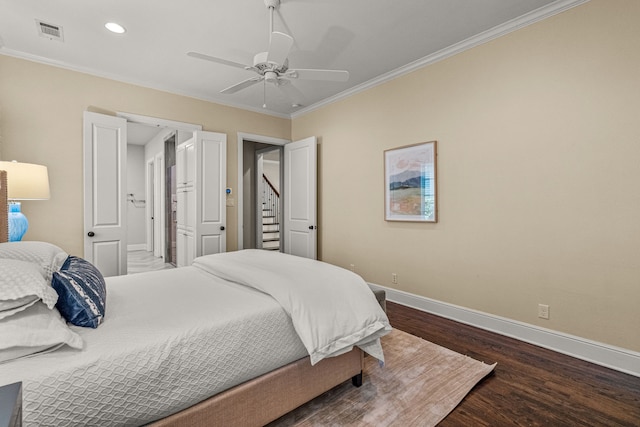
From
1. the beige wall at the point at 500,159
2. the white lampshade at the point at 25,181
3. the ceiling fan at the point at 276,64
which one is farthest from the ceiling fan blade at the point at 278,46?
the white lampshade at the point at 25,181

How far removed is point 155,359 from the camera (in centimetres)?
121

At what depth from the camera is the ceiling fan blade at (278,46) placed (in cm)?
208

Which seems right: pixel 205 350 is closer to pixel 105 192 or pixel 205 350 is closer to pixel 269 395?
pixel 269 395

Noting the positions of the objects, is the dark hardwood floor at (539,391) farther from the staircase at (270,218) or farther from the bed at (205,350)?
the staircase at (270,218)

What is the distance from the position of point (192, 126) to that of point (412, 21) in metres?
3.04

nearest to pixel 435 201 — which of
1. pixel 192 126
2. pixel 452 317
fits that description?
pixel 452 317

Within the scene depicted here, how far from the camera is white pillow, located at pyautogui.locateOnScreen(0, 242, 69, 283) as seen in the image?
1539 millimetres

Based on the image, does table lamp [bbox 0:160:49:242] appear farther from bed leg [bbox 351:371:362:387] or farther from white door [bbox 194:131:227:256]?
bed leg [bbox 351:371:362:387]

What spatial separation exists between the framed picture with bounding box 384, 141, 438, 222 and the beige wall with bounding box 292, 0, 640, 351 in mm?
101

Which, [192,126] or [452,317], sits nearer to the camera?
[452,317]

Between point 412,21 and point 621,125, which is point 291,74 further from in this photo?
point 621,125

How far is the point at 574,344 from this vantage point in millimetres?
2389

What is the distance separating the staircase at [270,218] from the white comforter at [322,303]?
4638mm

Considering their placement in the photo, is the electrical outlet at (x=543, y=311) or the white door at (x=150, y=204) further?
the white door at (x=150, y=204)
